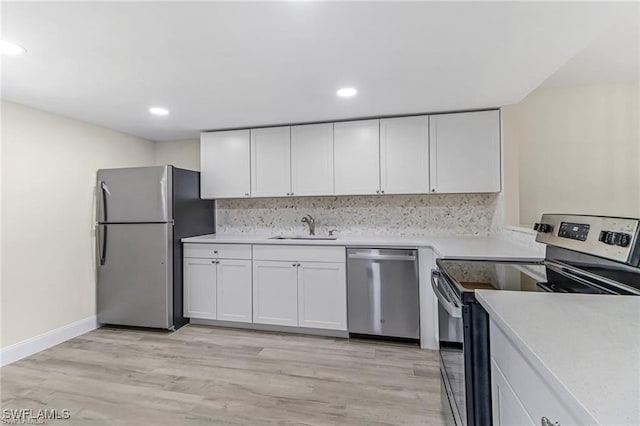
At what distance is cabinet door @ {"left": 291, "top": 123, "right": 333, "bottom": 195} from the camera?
3.16 m

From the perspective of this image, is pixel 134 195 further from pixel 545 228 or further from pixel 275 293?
pixel 545 228

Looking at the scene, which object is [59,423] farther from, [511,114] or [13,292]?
[511,114]

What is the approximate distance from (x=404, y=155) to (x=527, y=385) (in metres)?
2.44

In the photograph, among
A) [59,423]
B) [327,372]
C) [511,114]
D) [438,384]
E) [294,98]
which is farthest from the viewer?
[511,114]

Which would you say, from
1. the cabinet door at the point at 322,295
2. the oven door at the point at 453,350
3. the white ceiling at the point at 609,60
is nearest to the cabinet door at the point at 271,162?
the cabinet door at the point at 322,295

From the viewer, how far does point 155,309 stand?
306 cm

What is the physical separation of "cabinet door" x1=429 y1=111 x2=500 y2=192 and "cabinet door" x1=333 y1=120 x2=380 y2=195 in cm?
54

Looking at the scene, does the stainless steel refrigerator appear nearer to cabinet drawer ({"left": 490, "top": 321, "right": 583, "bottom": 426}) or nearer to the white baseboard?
the white baseboard

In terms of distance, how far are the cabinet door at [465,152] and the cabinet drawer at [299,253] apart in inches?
44.5

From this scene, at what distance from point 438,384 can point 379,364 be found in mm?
454

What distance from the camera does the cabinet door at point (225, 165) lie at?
11.1ft

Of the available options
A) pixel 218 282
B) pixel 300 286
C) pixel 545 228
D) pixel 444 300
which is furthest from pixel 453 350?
pixel 218 282

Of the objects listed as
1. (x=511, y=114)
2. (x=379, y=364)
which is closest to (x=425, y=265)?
(x=379, y=364)

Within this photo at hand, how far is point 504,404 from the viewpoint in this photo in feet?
3.27
